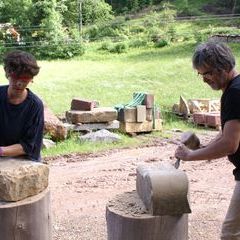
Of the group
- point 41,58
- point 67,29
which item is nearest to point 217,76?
point 41,58

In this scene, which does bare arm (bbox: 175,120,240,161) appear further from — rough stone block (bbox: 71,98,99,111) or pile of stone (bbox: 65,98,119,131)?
rough stone block (bbox: 71,98,99,111)

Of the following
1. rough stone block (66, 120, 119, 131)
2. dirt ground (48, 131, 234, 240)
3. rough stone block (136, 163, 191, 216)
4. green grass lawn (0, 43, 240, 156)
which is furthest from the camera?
green grass lawn (0, 43, 240, 156)

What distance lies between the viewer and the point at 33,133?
3256mm

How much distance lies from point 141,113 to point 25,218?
6130 mm

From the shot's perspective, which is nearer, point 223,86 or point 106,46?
point 223,86

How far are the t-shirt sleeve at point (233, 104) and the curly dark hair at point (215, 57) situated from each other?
139 millimetres

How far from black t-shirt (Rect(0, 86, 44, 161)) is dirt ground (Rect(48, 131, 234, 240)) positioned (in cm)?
157

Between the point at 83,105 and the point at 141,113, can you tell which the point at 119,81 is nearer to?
the point at 83,105

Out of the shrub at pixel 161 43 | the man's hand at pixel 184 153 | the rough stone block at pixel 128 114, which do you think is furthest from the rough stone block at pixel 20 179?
the shrub at pixel 161 43

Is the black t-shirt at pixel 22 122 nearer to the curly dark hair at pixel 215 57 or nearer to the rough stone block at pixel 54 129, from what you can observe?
the curly dark hair at pixel 215 57

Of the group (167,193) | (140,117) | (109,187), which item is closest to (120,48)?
(140,117)

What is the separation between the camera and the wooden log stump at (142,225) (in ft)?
9.70

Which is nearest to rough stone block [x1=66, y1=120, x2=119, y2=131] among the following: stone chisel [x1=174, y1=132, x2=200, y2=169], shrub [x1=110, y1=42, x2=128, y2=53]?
stone chisel [x1=174, y1=132, x2=200, y2=169]

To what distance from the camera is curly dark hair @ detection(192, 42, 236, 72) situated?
2.74 metres
